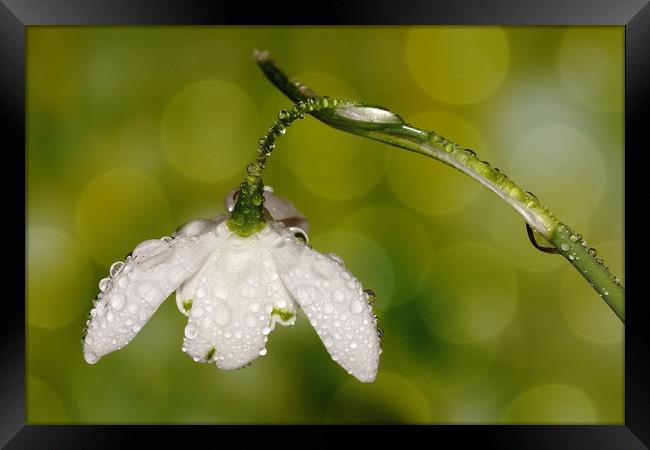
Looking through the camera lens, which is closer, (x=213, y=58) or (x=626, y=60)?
(x=626, y=60)

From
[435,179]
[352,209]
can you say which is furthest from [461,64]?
[352,209]

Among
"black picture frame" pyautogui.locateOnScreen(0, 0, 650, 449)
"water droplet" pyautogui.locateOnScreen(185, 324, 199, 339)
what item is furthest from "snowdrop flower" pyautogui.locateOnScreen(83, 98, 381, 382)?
"black picture frame" pyautogui.locateOnScreen(0, 0, 650, 449)

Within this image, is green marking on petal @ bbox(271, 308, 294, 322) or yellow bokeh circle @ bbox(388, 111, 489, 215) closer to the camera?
green marking on petal @ bbox(271, 308, 294, 322)

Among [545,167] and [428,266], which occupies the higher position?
[545,167]

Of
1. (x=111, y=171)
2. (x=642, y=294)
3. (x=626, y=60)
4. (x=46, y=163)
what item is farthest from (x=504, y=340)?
(x=46, y=163)

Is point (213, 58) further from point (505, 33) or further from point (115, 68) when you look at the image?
point (505, 33)

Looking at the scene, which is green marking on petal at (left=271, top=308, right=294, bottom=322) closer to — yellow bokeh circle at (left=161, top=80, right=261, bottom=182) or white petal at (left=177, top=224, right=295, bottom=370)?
white petal at (left=177, top=224, right=295, bottom=370)

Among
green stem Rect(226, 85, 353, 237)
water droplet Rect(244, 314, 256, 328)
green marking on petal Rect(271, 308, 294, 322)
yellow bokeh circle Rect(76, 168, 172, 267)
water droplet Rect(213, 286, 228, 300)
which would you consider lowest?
water droplet Rect(244, 314, 256, 328)
